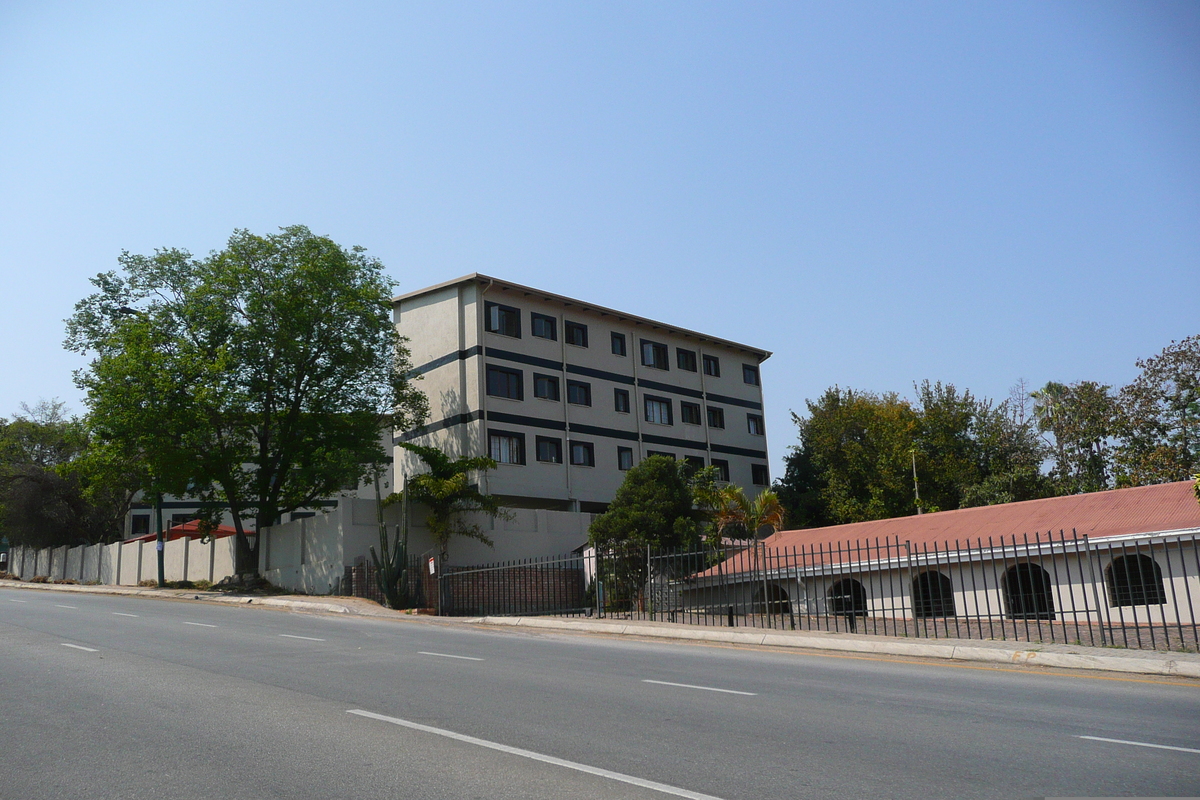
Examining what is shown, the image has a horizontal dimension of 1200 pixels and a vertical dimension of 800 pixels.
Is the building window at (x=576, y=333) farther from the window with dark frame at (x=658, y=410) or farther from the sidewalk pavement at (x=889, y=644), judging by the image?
the sidewalk pavement at (x=889, y=644)

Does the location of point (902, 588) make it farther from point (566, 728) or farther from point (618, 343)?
point (618, 343)

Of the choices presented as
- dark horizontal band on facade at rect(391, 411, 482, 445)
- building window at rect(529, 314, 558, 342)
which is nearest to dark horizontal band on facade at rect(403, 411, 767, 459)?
dark horizontal band on facade at rect(391, 411, 482, 445)

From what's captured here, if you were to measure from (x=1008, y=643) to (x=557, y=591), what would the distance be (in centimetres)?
2039

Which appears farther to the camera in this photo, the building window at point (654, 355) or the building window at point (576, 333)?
the building window at point (654, 355)

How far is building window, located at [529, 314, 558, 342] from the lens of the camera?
43906 mm

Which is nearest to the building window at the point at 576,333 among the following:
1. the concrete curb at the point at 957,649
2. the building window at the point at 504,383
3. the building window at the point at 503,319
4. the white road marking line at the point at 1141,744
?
the building window at the point at 503,319

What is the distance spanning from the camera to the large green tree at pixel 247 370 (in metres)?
32.9

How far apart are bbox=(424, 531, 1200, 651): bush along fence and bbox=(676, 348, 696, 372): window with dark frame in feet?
61.2

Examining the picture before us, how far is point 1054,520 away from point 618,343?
84.7 feet

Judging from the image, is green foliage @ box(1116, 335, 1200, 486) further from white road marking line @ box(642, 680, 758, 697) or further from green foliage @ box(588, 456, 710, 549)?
white road marking line @ box(642, 680, 758, 697)

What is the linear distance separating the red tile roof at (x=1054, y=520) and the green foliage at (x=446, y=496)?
10.9 metres

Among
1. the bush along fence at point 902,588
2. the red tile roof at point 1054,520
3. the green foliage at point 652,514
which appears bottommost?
the bush along fence at point 902,588

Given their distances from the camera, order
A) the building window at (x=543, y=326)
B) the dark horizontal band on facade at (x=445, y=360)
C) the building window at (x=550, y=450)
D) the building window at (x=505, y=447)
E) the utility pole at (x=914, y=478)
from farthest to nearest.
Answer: the utility pole at (x=914, y=478)
the building window at (x=543, y=326)
the building window at (x=550, y=450)
the dark horizontal band on facade at (x=445, y=360)
the building window at (x=505, y=447)

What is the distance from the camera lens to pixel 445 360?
139 feet
